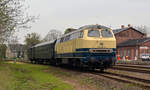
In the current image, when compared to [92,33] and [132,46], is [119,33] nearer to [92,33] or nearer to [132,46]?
[132,46]

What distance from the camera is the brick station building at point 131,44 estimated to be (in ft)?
148

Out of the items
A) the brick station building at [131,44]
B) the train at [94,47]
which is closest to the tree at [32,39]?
the brick station building at [131,44]

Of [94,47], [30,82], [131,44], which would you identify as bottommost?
[30,82]

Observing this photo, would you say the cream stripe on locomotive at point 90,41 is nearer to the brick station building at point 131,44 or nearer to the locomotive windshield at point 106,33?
the locomotive windshield at point 106,33

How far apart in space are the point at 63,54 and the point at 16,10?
6040 mm

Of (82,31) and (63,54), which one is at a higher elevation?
(82,31)

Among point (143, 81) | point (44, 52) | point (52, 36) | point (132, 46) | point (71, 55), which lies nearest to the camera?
point (143, 81)

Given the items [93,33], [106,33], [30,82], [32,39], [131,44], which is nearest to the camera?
[30,82]

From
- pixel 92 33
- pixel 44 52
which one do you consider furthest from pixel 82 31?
pixel 44 52

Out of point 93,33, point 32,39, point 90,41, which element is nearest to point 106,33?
point 93,33

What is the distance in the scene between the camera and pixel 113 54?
581 inches

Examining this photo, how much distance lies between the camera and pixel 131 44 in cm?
4781

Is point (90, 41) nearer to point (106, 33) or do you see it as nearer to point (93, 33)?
point (93, 33)

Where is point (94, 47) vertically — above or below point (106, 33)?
below
